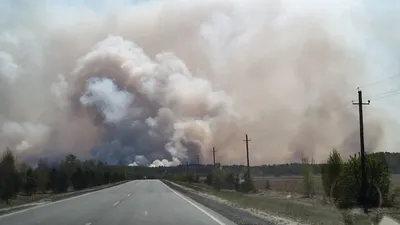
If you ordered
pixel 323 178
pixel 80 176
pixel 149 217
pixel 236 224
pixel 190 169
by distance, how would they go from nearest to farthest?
pixel 236 224 → pixel 149 217 → pixel 323 178 → pixel 80 176 → pixel 190 169

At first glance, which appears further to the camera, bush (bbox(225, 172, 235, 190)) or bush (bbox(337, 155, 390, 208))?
bush (bbox(225, 172, 235, 190))

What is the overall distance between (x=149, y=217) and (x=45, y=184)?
7598 cm

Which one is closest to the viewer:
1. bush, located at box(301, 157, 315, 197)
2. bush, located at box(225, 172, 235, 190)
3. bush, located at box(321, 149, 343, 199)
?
bush, located at box(321, 149, 343, 199)

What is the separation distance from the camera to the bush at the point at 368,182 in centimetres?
4541

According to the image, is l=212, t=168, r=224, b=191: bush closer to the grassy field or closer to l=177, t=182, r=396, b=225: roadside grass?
the grassy field

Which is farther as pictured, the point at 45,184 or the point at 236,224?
the point at 45,184

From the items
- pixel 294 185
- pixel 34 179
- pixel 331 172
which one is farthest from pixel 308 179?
pixel 34 179

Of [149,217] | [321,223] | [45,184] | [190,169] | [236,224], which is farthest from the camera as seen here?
[190,169]

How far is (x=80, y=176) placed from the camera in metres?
115

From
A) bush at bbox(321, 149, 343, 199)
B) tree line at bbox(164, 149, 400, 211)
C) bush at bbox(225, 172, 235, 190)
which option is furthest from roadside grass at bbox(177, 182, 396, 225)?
bush at bbox(225, 172, 235, 190)

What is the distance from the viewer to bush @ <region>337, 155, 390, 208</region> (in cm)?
4541

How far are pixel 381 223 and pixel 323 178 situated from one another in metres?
32.2

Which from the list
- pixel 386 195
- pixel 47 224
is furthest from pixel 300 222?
pixel 386 195

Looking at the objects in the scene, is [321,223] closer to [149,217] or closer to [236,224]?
[236,224]
